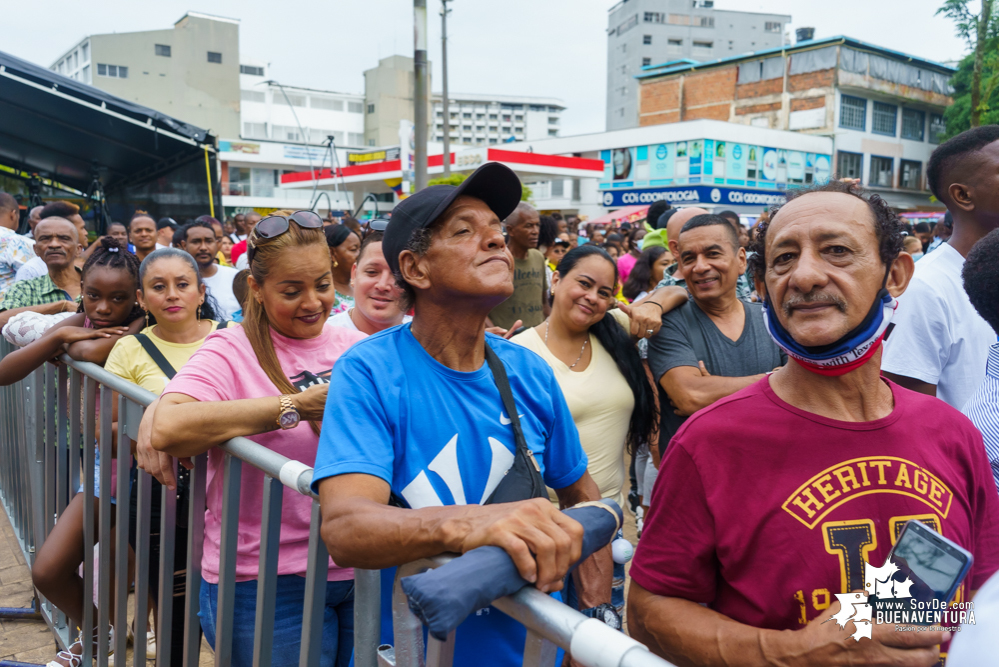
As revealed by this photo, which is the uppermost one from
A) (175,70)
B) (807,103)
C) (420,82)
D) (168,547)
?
(175,70)

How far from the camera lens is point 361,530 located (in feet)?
4.16

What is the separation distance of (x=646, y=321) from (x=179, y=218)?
12.2 metres

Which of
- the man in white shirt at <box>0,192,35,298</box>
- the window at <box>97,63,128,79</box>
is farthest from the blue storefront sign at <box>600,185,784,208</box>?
the window at <box>97,63,128,79</box>

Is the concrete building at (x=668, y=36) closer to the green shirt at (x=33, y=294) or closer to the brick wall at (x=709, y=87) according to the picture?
the brick wall at (x=709, y=87)

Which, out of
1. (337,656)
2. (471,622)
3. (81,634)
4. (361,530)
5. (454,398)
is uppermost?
(454,398)

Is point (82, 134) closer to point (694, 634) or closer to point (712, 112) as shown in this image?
point (694, 634)

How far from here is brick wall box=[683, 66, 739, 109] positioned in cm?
4400

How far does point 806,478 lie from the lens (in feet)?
4.71

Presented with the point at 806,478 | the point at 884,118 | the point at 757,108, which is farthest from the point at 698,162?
the point at 806,478

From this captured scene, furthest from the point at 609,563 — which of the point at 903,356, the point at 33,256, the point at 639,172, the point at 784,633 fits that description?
the point at 639,172

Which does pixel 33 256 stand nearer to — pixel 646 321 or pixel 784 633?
pixel 646 321

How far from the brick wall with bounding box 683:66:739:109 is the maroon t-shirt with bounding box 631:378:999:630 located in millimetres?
46924

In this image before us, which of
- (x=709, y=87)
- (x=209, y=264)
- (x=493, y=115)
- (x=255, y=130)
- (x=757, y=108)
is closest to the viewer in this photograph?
(x=209, y=264)

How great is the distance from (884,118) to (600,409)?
151ft
